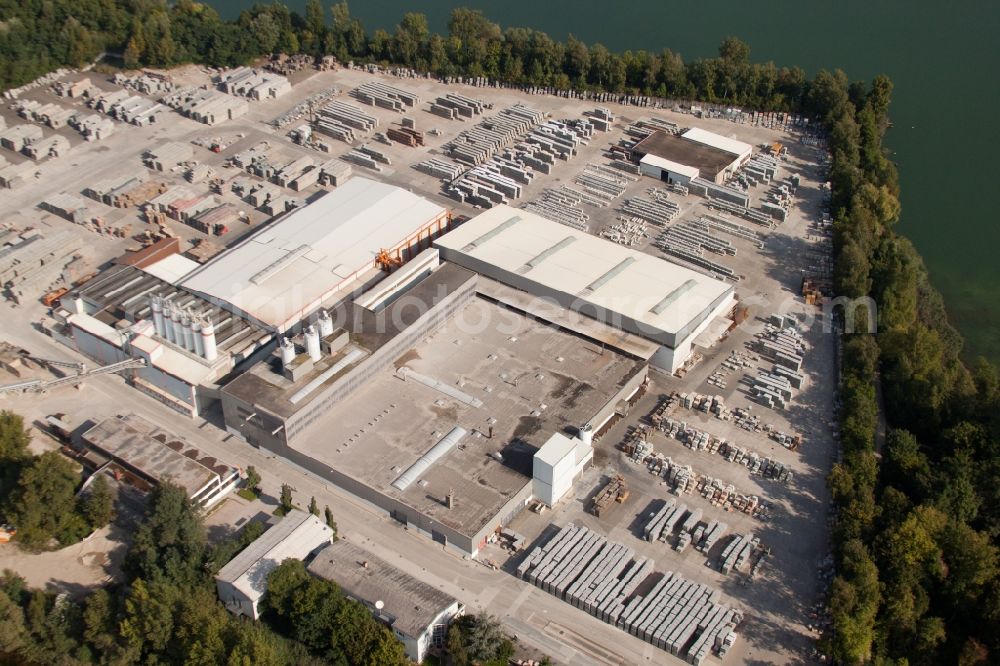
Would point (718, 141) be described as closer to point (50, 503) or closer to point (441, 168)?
point (441, 168)

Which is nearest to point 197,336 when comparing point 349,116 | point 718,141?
point 349,116

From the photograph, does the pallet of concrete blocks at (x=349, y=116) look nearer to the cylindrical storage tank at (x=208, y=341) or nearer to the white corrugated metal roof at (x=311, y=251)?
the white corrugated metal roof at (x=311, y=251)

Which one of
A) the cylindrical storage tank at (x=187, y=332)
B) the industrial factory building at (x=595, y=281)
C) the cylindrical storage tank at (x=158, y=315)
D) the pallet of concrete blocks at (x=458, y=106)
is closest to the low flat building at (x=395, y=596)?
the cylindrical storage tank at (x=187, y=332)

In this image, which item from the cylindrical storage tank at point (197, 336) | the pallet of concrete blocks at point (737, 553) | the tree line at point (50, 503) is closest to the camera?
the tree line at point (50, 503)

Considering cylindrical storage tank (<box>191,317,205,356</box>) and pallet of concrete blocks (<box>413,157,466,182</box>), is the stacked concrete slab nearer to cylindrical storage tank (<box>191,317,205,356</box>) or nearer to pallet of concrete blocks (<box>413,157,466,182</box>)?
pallet of concrete blocks (<box>413,157,466,182</box>)

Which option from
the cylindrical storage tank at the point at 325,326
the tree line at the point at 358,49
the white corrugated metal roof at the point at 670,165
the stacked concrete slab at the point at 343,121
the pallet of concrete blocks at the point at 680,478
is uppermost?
the tree line at the point at 358,49

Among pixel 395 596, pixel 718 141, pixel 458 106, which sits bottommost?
pixel 395 596

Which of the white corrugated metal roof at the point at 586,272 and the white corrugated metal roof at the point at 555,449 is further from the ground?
the white corrugated metal roof at the point at 586,272
